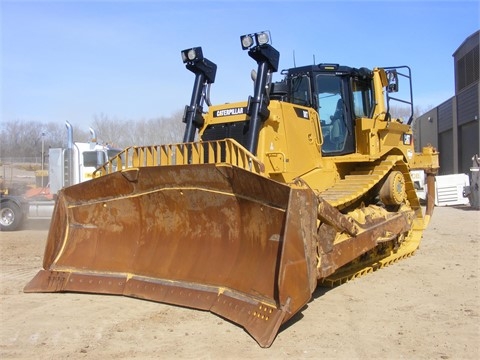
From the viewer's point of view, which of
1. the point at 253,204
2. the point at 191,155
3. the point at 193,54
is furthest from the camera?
the point at 193,54

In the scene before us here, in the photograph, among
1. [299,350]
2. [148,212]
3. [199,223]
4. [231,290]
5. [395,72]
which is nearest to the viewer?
[299,350]

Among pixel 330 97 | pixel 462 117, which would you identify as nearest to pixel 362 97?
pixel 330 97

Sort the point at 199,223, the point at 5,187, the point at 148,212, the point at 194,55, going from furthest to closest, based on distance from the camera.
→ the point at 5,187 < the point at 194,55 < the point at 148,212 < the point at 199,223

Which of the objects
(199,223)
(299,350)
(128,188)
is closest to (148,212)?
(128,188)

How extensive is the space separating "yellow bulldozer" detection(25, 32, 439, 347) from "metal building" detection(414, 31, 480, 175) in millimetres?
20878

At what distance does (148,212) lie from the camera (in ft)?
20.1

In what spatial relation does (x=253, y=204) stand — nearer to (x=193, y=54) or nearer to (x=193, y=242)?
(x=193, y=242)

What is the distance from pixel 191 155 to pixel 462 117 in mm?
26447

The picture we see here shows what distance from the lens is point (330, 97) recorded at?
7590 millimetres

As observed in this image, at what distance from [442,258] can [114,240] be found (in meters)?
5.29

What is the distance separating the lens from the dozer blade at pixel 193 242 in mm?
4719

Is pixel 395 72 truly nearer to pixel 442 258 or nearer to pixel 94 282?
pixel 442 258

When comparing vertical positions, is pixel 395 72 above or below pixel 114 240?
above

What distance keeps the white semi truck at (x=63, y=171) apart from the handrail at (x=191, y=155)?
26.7 ft
